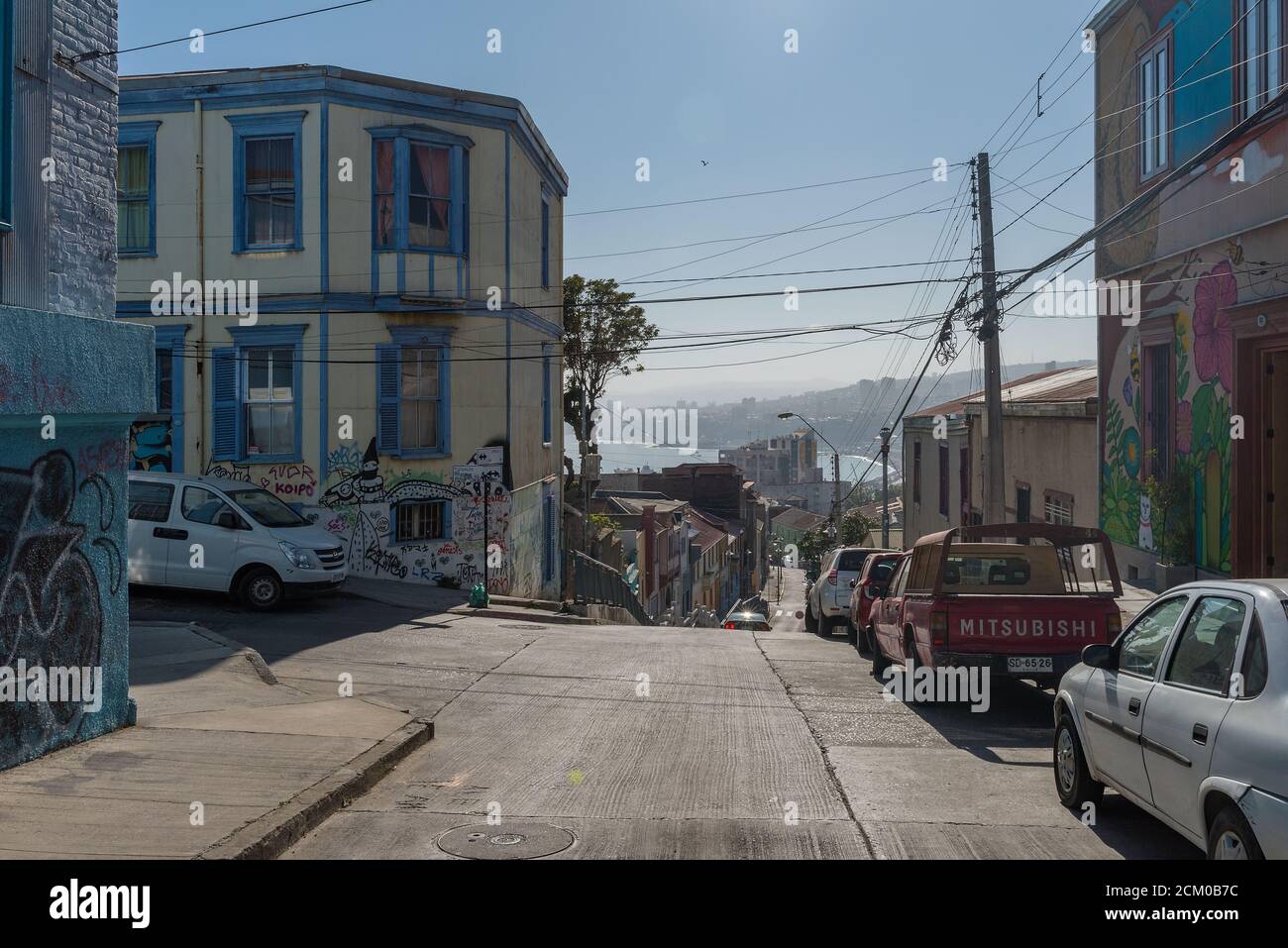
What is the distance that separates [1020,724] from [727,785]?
13.1 ft

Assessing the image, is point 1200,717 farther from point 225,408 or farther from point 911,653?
point 225,408

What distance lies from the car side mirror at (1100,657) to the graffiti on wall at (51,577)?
6.81 m

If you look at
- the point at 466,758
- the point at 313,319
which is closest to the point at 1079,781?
the point at 466,758

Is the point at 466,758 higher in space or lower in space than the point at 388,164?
lower

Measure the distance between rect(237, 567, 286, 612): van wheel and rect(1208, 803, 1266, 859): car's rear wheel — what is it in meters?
13.9

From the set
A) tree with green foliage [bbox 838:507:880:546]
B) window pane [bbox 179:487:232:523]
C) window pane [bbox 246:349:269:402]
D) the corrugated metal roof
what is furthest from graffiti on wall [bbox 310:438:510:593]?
tree with green foliage [bbox 838:507:880:546]

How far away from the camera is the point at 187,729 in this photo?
29.1 feet

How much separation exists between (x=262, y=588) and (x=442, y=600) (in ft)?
12.6

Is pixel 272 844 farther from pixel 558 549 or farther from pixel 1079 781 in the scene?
pixel 558 549

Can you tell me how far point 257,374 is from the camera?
21812 mm

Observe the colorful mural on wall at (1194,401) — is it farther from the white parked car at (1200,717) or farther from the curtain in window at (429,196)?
the curtain in window at (429,196)

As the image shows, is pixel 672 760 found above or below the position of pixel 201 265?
below

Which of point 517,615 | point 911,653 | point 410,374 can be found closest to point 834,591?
point 517,615
